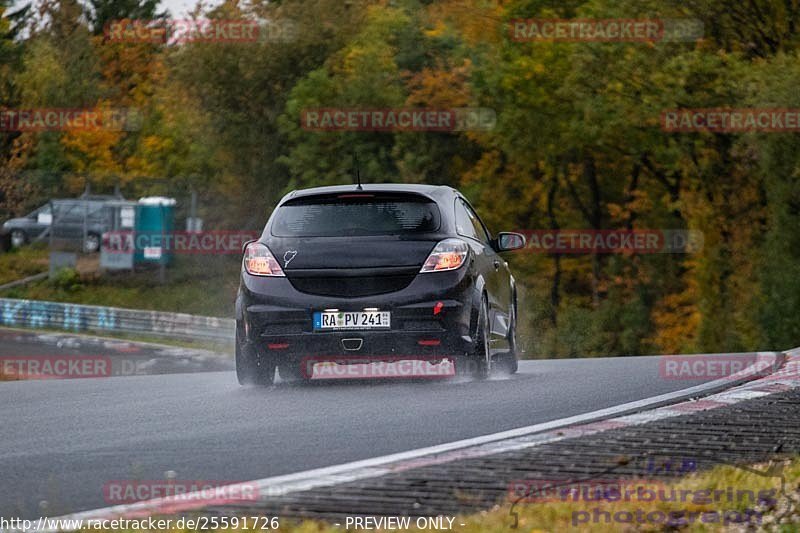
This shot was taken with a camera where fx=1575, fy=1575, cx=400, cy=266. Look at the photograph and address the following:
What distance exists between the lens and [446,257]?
12648mm

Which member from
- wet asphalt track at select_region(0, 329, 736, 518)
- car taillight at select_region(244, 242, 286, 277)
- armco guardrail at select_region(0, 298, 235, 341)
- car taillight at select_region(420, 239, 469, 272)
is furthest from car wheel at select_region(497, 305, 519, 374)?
armco guardrail at select_region(0, 298, 235, 341)

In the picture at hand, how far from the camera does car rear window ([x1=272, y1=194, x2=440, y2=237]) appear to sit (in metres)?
12.8

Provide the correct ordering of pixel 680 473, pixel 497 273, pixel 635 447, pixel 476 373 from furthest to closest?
pixel 497 273 → pixel 476 373 → pixel 635 447 → pixel 680 473

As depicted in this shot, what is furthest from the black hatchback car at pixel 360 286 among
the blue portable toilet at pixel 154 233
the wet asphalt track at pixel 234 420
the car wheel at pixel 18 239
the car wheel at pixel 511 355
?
the car wheel at pixel 18 239

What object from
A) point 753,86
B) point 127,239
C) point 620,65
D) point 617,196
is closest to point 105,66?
point 127,239

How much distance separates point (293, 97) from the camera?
211 ft

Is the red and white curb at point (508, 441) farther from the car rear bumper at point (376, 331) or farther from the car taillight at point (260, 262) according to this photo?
the car taillight at point (260, 262)

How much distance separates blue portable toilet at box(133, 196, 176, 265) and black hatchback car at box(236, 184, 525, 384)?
54609 millimetres

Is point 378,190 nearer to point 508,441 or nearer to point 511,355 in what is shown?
point 511,355

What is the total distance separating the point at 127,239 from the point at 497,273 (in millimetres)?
55170

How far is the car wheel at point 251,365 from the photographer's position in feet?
42.0

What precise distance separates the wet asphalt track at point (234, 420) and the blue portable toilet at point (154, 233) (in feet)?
170

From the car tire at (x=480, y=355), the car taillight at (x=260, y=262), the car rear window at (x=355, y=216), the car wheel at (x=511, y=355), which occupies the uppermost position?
the car rear window at (x=355, y=216)

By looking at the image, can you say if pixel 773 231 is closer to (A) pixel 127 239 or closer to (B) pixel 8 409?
(B) pixel 8 409
